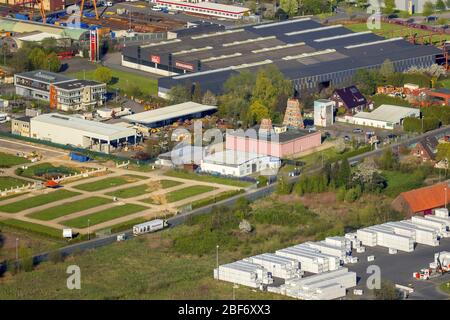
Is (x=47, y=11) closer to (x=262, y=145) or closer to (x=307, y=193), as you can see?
(x=262, y=145)

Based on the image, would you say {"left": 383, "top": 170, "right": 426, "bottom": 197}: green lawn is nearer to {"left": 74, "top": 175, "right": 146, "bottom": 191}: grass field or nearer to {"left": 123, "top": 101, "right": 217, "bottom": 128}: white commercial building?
{"left": 74, "top": 175, "right": 146, "bottom": 191}: grass field

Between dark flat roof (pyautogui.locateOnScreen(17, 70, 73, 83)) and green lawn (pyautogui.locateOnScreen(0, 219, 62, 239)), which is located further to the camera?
dark flat roof (pyautogui.locateOnScreen(17, 70, 73, 83))

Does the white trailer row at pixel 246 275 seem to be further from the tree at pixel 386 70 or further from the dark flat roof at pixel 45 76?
the tree at pixel 386 70

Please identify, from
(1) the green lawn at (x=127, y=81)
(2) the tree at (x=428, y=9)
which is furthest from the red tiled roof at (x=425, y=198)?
(2) the tree at (x=428, y=9)

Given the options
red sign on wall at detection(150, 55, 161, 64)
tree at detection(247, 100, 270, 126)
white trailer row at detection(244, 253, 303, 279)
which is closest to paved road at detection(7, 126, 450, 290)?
white trailer row at detection(244, 253, 303, 279)

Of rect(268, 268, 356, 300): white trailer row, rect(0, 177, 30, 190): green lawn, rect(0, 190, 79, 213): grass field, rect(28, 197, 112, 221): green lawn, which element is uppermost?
rect(268, 268, 356, 300): white trailer row

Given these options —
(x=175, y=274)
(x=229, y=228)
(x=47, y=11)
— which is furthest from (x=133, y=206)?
(x=47, y=11)

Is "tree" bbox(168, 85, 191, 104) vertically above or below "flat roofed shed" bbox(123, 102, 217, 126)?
above

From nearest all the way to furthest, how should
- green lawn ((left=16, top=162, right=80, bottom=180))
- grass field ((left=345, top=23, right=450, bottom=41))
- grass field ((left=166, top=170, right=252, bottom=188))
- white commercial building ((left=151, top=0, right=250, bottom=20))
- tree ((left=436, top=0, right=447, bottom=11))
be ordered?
1. grass field ((left=166, top=170, right=252, bottom=188))
2. green lawn ((left=16, top=162, right=80, bottom=180))
3. grass field ((left=345, top=23, right=450, bottom=41))
4. white commercial building ((left=151, top=0, right=250, bottom=20))
5. tree ((left=436, top=0, right=447, bottom=11))
